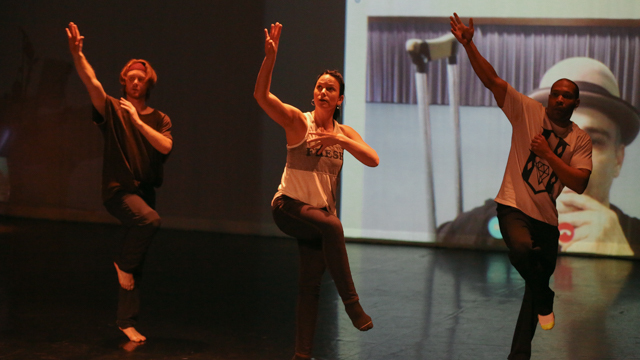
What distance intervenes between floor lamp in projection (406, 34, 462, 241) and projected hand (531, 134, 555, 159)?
13.6 ft

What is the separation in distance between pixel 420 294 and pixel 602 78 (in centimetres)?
342

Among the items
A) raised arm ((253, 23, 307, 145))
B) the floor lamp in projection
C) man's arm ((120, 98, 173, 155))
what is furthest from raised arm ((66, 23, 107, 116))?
the floor lamp in projection

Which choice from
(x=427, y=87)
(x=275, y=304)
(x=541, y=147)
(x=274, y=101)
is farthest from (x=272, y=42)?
(x=427, y=87)

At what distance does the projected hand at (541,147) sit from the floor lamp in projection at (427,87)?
4.16 meters

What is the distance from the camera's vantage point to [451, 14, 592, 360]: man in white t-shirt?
2865 mm

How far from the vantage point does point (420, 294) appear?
464 cm

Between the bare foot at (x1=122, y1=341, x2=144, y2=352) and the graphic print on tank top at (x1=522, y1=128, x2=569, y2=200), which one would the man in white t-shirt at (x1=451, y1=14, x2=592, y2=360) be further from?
the bare foot at (x1=122, y1=341, x2=144, y2=352)

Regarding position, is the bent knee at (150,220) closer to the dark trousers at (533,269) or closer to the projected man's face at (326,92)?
the projected man's face at (326,92)

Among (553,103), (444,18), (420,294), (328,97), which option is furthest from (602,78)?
(328,97)

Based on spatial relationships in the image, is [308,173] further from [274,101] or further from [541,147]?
[541,147]

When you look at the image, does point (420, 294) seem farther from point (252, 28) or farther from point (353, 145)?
point (252, 28)

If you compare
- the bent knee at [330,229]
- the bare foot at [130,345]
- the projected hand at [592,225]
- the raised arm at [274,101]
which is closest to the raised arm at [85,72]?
the raised arm at [274,101]

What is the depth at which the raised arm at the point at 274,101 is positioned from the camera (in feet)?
8.54

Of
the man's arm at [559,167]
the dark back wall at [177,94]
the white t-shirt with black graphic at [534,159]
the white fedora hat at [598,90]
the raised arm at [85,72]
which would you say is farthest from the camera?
the dark back wall at [177,94]
